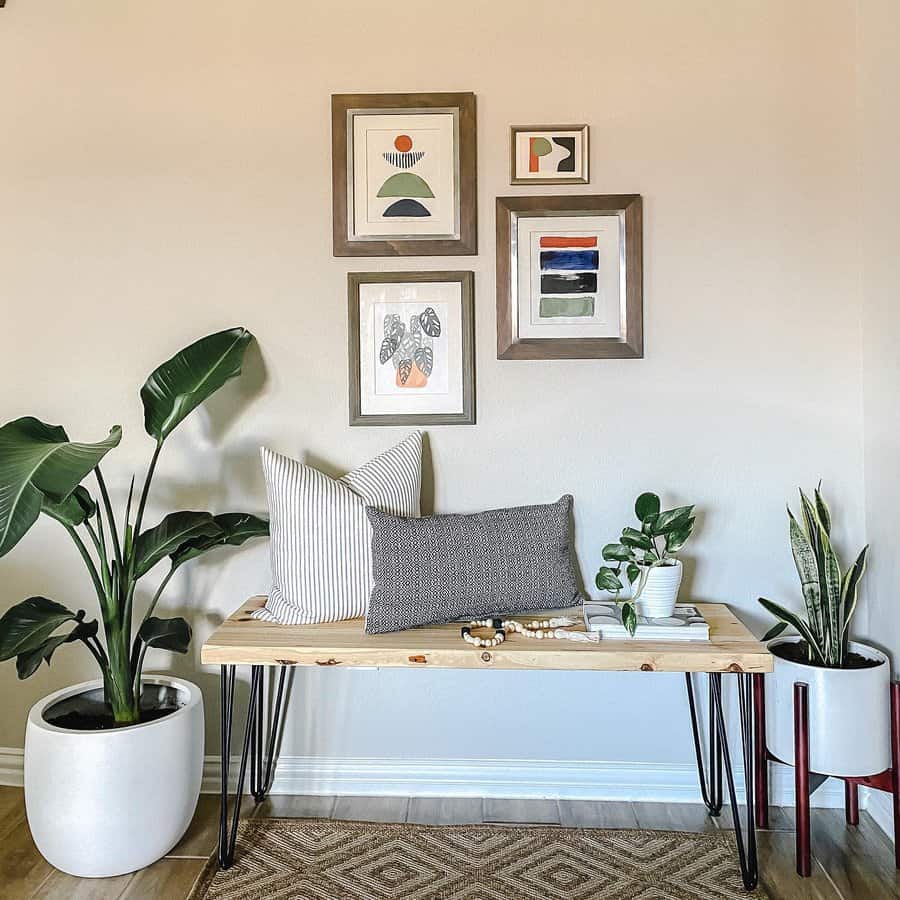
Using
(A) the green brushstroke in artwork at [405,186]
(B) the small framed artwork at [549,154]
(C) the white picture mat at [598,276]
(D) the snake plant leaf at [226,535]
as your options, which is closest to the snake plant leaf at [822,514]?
(C) the white picture mat at [598,276]

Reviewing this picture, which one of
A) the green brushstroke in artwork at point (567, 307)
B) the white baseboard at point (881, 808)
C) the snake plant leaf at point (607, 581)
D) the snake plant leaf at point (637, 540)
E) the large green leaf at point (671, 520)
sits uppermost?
the green brushstroke in artwork at point (567, 307)

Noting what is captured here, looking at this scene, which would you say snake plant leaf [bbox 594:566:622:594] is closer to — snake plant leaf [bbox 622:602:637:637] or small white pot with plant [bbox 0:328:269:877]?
snake plant leaf [bbox 622:602:637:637]

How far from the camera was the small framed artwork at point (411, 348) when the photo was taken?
7.77ft

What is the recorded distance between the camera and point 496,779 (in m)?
2.40

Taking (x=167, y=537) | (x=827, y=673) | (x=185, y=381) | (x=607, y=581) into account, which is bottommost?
(x=827, y=673)

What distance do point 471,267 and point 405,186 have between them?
308 mm

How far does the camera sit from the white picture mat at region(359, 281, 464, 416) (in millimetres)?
2373

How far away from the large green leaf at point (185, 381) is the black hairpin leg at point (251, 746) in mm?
661

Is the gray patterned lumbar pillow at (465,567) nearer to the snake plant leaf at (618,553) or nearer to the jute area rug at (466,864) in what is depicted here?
the snake plant leaf at (618,553)

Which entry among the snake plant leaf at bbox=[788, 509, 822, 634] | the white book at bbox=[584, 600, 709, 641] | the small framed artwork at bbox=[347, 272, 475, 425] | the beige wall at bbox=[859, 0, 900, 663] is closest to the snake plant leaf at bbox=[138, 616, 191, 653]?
the small framed artwork at bbox=[347, 272, 475, 425]

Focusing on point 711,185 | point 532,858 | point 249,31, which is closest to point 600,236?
point 711,185

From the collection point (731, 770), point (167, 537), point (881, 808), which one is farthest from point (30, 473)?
point (881, 808)

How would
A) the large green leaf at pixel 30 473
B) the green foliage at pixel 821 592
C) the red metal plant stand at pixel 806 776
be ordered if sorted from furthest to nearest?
the green foliage at pixel 821 592 < the red metal plant stand at pixel 806 776 < the large green leaf at pixel 30 473

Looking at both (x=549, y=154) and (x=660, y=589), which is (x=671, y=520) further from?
(x=549, y=154)
